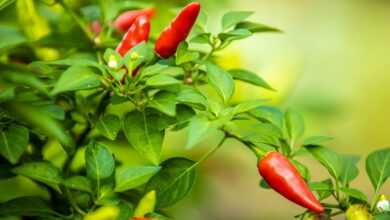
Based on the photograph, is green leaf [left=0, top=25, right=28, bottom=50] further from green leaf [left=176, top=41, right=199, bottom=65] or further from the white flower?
the white flower

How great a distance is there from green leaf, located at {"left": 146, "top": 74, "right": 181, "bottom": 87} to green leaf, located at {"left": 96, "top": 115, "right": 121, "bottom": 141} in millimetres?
62

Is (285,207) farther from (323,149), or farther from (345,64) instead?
(323,149)

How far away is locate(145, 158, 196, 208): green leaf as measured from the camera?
2.87 ft

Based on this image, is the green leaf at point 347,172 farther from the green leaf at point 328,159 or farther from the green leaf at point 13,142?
the green leaf at point 13,142

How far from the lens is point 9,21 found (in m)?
1.30

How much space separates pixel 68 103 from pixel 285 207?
83.9 inches

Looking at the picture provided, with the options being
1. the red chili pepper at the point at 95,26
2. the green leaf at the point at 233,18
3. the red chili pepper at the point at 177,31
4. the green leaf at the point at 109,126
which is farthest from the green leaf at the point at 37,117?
the red chili pepper at the point at 95,26

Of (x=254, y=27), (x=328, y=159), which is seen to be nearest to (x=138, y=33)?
(x=254, y=27)

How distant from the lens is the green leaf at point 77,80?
762 millimetres

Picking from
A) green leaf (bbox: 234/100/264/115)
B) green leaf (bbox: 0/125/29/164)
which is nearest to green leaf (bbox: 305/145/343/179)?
green leaf (bbox: 234/100/264/115)

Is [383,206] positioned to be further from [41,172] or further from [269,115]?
[41,172]

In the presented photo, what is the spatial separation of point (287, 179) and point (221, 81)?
14cm

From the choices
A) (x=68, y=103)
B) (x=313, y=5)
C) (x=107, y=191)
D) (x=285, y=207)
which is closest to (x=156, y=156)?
(x=107, y=191)

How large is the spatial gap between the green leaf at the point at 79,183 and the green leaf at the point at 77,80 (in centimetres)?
11
